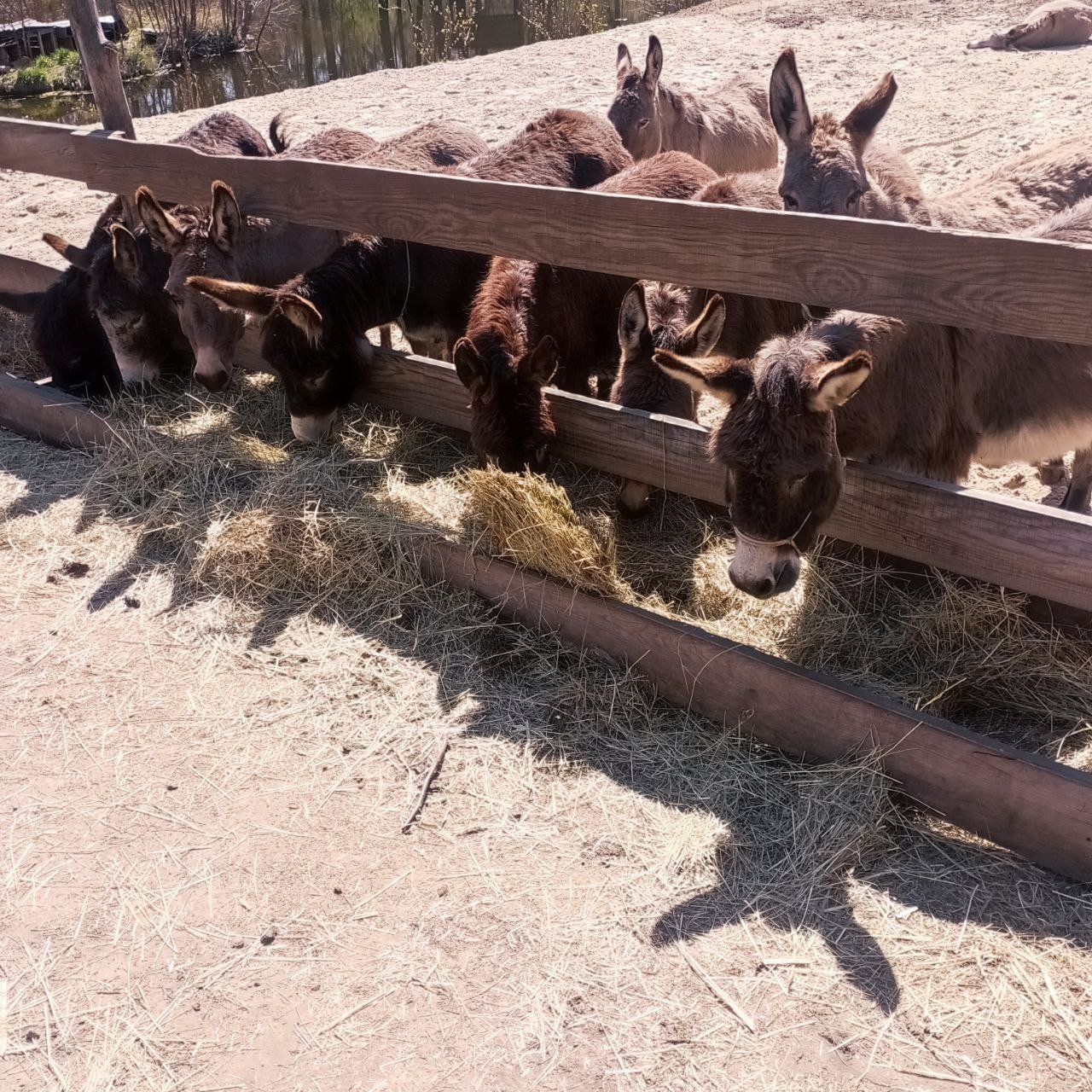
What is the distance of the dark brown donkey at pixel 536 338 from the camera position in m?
3.91

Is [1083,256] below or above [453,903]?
above

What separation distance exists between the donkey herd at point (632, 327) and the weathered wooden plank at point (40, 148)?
45 cm

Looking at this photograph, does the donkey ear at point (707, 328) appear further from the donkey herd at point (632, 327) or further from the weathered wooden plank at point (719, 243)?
the weathered wooden plank at point (719, 243)

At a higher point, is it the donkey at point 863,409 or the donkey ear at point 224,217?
the donkey ear at point 224,217

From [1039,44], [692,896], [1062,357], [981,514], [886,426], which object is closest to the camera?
[692,896]

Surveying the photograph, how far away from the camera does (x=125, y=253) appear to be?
539 centimetres

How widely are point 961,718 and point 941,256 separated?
5.00ft

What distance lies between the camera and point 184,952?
2.50m

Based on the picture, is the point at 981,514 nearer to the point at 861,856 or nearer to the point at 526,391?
the point at 861,856

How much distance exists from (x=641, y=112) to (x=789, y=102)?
386 cm

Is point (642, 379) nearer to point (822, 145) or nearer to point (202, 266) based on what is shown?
point (822, 145)

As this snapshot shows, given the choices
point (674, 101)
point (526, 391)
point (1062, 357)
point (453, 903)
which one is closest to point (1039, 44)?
point (674, 101)

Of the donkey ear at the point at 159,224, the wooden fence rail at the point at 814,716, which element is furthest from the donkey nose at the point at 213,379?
the wooden fence rail at the point at 814,716

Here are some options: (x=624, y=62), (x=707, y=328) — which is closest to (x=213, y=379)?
(x=707, y=328)
